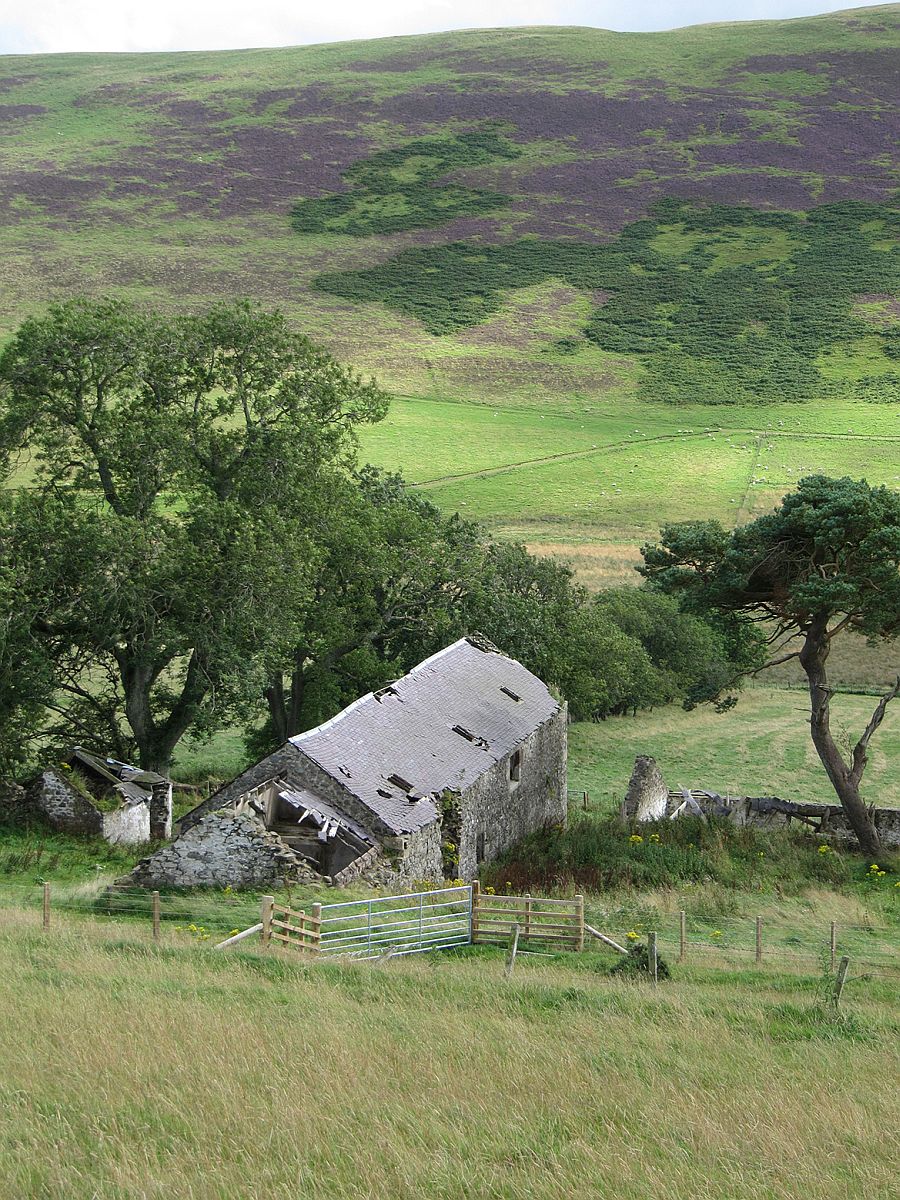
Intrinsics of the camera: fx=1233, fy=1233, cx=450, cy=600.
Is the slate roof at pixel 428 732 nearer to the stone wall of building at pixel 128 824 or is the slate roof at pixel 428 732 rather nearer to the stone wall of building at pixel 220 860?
the stone wall of building at pixel 220 860

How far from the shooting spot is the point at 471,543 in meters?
42.5

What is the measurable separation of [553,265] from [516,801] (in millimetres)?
130023

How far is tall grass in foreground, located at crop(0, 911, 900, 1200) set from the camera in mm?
9234

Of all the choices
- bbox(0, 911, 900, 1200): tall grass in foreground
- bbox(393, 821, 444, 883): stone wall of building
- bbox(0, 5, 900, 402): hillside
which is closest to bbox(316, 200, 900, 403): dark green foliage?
bbox(0, 5, 900, 402): hillside

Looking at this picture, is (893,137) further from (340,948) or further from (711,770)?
(340,948)

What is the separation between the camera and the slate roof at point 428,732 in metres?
25.6

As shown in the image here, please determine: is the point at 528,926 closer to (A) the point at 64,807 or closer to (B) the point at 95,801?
(B) the point at 95,801

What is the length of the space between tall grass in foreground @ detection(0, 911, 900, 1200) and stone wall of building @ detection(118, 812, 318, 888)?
631cm

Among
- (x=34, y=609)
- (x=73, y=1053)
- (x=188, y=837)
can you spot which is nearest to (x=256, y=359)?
(x=34, y=609)

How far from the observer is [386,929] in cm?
2002

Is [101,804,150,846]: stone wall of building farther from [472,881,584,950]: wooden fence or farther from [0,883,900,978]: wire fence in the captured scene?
[472,881,584,950]: wooden fence

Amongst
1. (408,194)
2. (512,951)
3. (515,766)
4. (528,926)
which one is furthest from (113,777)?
(408,194)

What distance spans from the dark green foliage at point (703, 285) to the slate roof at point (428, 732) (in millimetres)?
83999

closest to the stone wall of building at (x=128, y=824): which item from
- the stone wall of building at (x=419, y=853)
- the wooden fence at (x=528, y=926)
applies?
the stone wall of building at (x=419, y=853)
